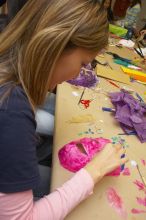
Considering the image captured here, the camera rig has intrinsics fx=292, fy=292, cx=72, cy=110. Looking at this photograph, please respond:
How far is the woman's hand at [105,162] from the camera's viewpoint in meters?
0.82

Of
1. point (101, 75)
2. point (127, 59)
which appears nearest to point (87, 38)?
point (101, 75)

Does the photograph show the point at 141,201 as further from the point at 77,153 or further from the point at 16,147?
the point at 16,147

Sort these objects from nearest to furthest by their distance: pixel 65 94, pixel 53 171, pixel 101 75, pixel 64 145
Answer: pixel 53 171
pixel 64 145
pixel 65 94
pixel 101 75

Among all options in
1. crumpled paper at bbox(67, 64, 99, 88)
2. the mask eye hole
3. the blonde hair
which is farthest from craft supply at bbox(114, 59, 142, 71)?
the blonde hair

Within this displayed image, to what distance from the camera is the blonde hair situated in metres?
0.69

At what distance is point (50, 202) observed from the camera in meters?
0.75

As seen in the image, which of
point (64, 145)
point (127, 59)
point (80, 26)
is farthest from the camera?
point (127, 59)

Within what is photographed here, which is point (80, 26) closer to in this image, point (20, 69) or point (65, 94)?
point (20, 69)

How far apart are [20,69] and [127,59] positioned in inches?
56.2

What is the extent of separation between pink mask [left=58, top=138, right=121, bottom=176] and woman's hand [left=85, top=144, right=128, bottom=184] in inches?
1.8

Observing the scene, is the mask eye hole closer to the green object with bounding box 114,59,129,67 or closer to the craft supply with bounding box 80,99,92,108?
the craft supply with bounding box 80,99,92,108

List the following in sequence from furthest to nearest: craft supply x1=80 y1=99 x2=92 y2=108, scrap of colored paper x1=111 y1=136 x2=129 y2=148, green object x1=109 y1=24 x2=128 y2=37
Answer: green object x1=109 y1=24 x2=128 y2=37 < craft supply x1=80 y1=99 x2=92 y2=108 < scrap of colored paper x1=111 y1=136 x2=129 y2=148

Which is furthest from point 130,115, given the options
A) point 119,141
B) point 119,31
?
point 119,31

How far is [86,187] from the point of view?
787mm
